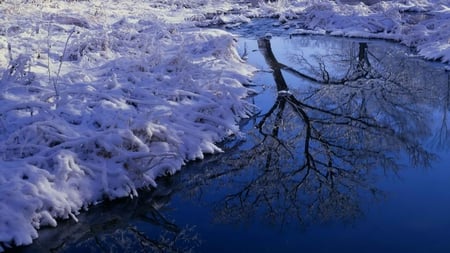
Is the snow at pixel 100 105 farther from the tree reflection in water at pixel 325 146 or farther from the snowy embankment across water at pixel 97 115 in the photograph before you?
the tree reflection in water at pixel 325 146

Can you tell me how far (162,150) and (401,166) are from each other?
366cm

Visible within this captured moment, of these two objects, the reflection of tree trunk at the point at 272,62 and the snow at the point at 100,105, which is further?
the reflection of tree trunk at the point at 272,62

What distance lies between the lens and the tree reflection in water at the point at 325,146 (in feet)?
21.4

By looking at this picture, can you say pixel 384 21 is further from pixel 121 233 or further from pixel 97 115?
pixel 121 233

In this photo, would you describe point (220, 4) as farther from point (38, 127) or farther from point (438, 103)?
point (38, 127)

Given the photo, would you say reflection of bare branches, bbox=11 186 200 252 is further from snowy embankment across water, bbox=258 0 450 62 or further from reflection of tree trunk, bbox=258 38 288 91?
snowy embankment across water, bbox=258 0 450 62

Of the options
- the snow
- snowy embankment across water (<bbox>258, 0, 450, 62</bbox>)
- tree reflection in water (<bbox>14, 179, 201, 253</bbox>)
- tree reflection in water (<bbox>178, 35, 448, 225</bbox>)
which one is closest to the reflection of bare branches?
tree reflection in water (<bbox>14, 179, 201, 253</bbox>)

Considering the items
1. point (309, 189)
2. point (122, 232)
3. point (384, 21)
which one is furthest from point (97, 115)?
point (384, 21)

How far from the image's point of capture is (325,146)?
322 inches

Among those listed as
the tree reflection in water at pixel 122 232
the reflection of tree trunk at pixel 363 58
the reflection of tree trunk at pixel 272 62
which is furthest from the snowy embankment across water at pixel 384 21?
the tree reflection in water at pixel 122 232

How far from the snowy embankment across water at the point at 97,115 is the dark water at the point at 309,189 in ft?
1.01

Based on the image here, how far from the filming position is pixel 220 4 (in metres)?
26.2

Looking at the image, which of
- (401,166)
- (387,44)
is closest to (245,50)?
(387,44)

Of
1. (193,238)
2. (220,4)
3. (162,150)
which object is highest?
(220,4)
